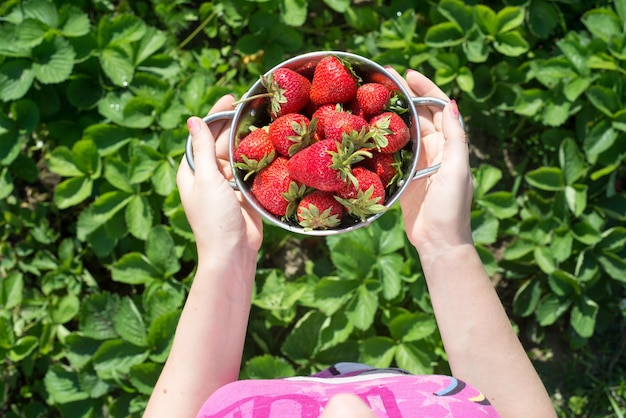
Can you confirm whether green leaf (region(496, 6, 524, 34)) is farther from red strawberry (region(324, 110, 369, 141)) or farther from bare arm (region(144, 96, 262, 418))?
bare arm (region(144, 96, 262, 418))

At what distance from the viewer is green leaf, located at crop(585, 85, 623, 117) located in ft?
Answer: 6.28

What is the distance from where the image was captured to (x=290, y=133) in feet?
3.99

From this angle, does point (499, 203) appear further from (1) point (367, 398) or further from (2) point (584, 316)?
(1) point (367, 398)

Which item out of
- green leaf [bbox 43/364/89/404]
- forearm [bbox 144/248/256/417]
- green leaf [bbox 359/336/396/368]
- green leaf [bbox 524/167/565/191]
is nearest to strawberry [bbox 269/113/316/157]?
forearm [bbox 144/248/256/417]

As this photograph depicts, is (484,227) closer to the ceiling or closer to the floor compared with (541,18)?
closer to the floor

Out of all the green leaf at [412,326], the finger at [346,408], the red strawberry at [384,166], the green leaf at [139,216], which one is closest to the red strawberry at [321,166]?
the red strawberry at [384,166]

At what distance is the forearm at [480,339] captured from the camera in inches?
48.2

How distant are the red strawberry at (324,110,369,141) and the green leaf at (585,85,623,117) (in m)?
1.03

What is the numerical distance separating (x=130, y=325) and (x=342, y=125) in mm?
1010

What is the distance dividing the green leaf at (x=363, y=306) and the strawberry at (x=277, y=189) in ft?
2.11

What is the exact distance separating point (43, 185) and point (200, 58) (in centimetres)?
72

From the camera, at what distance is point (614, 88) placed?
196 cm

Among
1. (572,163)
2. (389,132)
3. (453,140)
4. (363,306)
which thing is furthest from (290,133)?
(572,163)

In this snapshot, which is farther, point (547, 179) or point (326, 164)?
point (547, 179)
